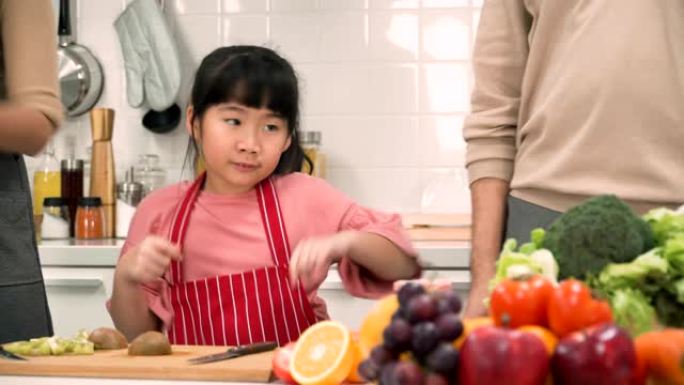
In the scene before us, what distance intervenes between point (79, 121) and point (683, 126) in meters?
2.11

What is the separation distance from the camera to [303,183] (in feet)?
6.25

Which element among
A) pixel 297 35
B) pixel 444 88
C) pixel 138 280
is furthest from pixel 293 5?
pixel 138 280

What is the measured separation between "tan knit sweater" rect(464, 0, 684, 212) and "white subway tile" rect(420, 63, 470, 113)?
143 centimetres

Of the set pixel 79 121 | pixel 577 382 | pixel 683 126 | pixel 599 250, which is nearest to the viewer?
pixel 577 382

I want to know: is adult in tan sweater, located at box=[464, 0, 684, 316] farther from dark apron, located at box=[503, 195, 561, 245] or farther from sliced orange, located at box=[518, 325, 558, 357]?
sliced orange, located at box=[518, 325, 558, 357]

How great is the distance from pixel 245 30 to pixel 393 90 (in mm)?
462

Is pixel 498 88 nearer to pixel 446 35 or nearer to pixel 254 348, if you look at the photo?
pixel 254 348

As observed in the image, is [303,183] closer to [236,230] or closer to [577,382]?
[236,230]

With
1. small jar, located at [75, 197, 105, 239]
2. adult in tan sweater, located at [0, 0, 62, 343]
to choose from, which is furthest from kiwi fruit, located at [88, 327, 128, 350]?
small jar, located at [75, 197, 105, 239]

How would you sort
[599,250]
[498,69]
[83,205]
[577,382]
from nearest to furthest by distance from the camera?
[577,382] < [599,250] < [498,69] < [83,205]

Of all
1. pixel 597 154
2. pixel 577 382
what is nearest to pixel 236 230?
pixel 597 154

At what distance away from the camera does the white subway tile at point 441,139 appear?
9.70 ft

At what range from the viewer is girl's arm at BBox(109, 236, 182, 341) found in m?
1.53

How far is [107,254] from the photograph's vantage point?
8.26 ft
